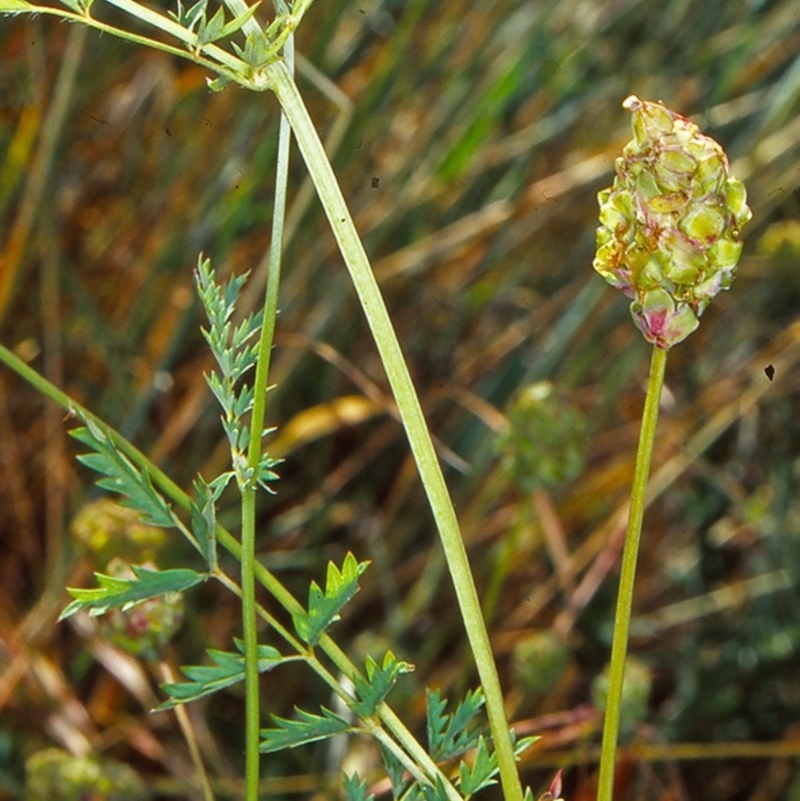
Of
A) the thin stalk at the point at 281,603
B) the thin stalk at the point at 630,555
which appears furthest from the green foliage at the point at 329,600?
the thin stalk at the point at 630,555

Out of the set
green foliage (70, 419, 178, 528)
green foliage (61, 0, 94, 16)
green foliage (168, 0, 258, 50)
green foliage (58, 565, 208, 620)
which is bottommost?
green foliage (58, 565, 208, 620)

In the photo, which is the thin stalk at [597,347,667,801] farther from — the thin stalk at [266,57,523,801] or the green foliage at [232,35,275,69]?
the green foliage at [232,35,275,69]

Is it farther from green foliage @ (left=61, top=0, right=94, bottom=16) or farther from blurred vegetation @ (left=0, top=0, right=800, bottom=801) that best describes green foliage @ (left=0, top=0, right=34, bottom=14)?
blurred vegetation @ (left=0, top=0, right=800, bottom=801)

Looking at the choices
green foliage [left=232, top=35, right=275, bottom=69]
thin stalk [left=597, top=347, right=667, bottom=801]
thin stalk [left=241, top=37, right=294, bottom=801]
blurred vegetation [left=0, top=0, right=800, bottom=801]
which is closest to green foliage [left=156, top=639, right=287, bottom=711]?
thin stalk [left=241, top=37, right=294, bottom=801]

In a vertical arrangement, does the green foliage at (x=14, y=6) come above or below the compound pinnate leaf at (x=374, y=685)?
above

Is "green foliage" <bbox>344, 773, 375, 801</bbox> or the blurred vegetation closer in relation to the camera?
"green foliage" <bbox>344, 773, 375, 801</bbox>

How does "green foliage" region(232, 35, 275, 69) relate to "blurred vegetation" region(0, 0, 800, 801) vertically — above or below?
above

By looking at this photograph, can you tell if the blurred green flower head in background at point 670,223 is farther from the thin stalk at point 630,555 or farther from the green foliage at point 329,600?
the green foliage at point 329,600
